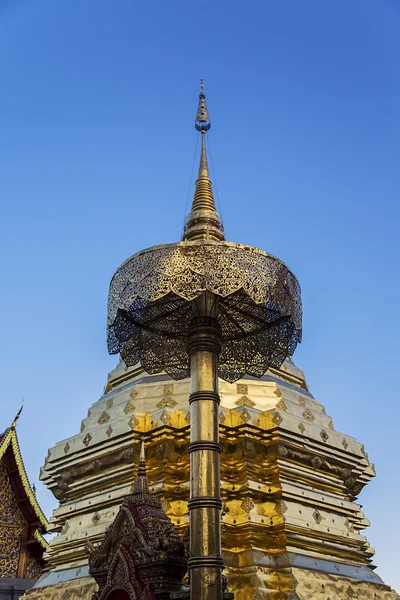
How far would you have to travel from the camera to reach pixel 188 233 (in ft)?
38.9

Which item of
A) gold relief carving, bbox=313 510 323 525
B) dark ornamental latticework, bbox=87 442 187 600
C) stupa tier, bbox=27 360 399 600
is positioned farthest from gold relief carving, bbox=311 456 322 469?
dark ornamental latticework, bbox=87 442 187 600

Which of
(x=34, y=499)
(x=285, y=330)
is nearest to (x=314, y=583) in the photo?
(x=285, y=330)

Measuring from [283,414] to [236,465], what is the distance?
1126mm

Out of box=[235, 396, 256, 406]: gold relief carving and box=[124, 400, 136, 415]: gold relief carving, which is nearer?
box=[235, 396, 256, 406]: gold relief carving

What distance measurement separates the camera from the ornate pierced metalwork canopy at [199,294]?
631 cm

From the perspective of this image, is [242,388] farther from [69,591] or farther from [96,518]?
[69,591]

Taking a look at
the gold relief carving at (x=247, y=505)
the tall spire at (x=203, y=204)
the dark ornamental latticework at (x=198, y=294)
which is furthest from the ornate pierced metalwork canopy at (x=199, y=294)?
the gold relief carving at (x=247, y=505)

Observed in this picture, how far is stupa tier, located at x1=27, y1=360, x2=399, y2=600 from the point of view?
10.4 m

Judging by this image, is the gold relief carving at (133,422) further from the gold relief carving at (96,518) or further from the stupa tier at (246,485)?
the gold relief carving at (96,518)

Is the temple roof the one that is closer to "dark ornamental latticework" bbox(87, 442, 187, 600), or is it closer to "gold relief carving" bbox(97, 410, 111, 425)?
"gold relief carving" bbox(97, 410, 111, 425)

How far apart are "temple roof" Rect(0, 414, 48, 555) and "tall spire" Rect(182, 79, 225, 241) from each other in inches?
321

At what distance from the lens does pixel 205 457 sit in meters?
5.74

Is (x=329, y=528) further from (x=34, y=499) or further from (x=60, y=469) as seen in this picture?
(x=34, y=499)

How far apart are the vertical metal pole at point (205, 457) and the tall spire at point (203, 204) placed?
12.3 feet
